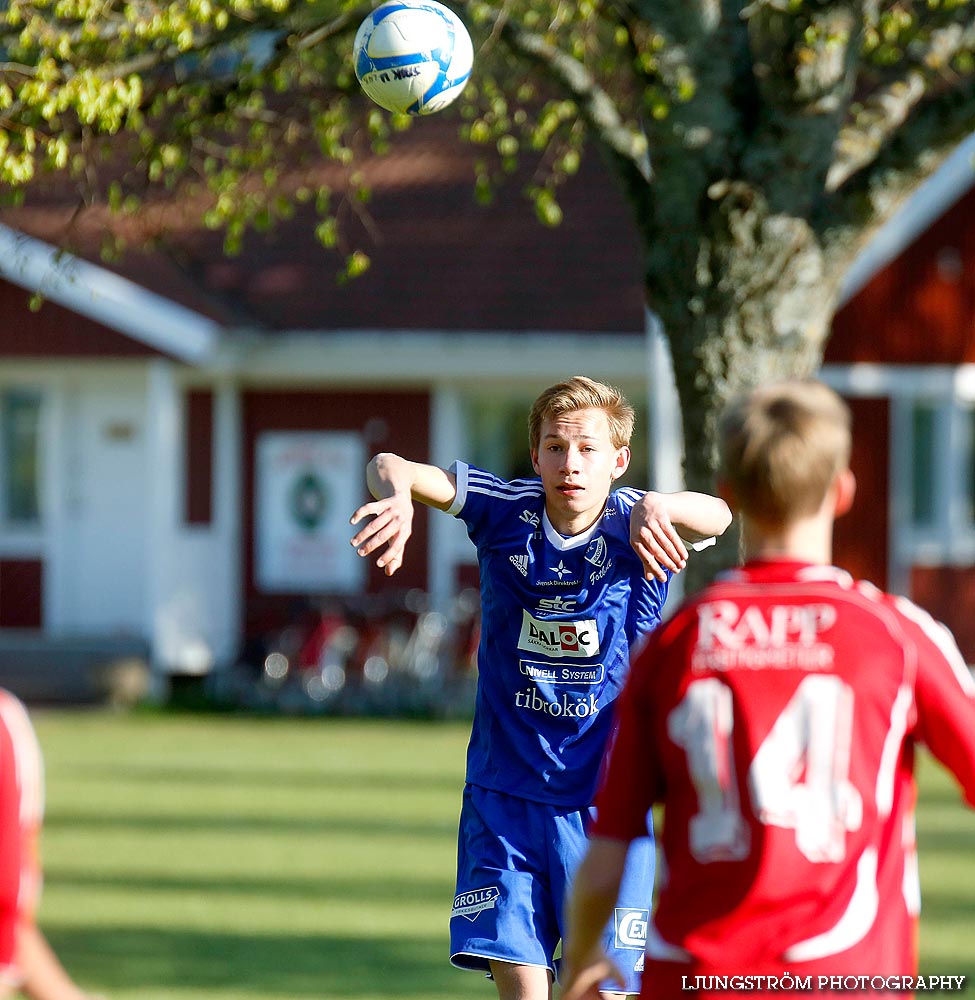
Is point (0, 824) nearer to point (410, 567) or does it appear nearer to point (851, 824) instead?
point (851, 824)

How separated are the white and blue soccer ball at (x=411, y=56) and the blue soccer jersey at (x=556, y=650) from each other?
2033mm

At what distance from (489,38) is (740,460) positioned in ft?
14.4

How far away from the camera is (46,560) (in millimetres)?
18953

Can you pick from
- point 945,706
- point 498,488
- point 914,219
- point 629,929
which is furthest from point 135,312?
point 945,706

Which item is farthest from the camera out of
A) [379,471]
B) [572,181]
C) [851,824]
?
[572,181]

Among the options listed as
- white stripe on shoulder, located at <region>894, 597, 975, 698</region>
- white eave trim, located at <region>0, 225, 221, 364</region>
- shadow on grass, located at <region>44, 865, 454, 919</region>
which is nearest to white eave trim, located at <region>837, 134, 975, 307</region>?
white eave trim, located at <region>0, 225, 221, 364</region>

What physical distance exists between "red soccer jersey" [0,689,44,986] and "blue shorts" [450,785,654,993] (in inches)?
77.7

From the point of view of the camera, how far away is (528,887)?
4742 mm

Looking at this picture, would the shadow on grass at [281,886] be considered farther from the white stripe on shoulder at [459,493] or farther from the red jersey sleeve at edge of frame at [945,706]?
the red jersey sleeve at edge of frame at [945,706]

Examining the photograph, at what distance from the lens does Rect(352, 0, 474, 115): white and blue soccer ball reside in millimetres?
6043

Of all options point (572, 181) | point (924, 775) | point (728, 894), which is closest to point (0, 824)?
point (728, 894)

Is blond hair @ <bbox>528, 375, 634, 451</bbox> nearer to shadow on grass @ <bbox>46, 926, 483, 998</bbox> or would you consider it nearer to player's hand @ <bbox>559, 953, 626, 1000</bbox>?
player's hand @ <bbox>559, 953, 626, 1000</bbox>

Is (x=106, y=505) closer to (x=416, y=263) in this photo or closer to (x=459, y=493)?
(x=416, y=263)

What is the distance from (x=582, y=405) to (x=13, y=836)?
88.2 inches
